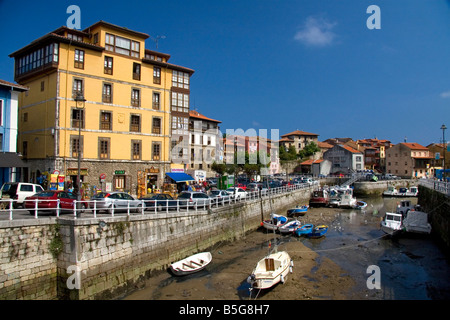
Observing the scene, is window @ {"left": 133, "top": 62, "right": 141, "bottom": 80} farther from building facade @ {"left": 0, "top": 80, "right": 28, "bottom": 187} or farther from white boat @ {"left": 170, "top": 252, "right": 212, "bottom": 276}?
white boat @ {"left": 170, "top": 252, "right": 212, "bottom": 276}

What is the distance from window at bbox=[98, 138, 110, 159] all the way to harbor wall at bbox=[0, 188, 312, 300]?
54.8ft

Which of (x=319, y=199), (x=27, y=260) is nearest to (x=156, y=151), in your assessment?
(x=27, y=260)

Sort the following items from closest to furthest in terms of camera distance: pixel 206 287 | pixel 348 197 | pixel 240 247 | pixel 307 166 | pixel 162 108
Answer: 1. pixel 206 287
2. pixel 240 247
3. pixel 162 108
4. pixel 348 197
5. pixel 307 166

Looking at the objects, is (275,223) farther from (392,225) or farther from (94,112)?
(94,112)

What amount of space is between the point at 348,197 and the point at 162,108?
3324 centimetres

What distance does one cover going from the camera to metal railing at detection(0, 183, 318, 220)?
15238 mm

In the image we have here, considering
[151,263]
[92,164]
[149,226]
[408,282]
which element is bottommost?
[408,282]

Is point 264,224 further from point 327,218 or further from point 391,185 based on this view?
point 391,185

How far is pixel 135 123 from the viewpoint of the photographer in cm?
3688

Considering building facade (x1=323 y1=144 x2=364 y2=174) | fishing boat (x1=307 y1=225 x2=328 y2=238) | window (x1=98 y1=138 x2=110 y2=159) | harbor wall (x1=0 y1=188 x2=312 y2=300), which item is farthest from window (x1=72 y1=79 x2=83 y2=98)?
building facade (x1=323 y1=144 x2=364 y2=174)

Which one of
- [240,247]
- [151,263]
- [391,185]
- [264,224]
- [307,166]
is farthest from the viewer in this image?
[307,166]

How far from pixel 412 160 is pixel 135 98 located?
3429 inches
